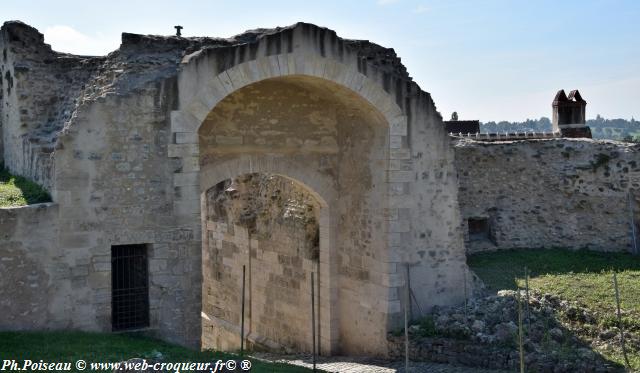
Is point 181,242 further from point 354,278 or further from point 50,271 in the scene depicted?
point 354,278

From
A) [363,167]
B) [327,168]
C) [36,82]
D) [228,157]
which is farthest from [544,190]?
[36,82]

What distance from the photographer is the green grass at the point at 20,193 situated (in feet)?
32.4

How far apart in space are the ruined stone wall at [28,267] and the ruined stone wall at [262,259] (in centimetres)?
533

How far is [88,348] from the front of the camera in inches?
351

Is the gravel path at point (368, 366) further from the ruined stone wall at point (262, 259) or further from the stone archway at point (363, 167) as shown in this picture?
the ruined stone wall at point (262, 259)

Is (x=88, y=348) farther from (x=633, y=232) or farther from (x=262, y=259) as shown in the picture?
(x=633, y=232)

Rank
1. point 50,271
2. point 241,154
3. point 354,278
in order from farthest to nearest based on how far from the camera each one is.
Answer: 1. point 354,278
2. point 241,154
3. point 50,271

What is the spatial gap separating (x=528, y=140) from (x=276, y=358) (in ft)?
28.6

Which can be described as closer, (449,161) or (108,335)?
(108,335)

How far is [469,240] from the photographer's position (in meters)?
17.6

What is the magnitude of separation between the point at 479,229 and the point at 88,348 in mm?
11439

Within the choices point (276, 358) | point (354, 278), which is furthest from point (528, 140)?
point (276, 358)

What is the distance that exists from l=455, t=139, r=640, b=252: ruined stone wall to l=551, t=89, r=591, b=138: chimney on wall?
22.7 ft

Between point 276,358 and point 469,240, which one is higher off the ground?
point 469,240
